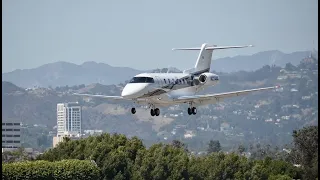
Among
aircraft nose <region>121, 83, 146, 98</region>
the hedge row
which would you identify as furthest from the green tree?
aircraft nose <region>121, 83, 146, 98</region>

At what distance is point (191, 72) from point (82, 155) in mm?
62669

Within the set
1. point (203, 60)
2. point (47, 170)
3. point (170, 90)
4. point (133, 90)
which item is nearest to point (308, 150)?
point (47, 170)

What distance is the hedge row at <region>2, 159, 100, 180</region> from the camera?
13650 centimetres

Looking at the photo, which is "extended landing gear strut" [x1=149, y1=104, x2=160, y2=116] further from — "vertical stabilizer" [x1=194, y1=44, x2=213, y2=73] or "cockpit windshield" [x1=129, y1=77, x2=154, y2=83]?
"vertical stabilizer" [x1=194, y1=44, x2=213, y2=73]

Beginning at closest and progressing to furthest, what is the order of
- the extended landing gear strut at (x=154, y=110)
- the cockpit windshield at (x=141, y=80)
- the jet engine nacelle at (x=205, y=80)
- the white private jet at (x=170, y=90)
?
the white private jet at (x=170, y=90) < the cockpit windshield at (x=141, y=80) < the extended landing gear strut at (x=154, y=110) < the jet engine nacelle at (x=205, y=80)

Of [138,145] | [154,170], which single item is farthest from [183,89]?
[138,145]

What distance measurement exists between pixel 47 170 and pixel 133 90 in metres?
52.5

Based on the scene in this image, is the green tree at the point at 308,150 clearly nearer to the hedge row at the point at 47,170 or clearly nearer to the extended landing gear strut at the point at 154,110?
the hedge row at the point at 47,170

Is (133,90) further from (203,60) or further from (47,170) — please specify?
(47,170)

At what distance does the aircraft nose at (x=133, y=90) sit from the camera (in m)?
87.8

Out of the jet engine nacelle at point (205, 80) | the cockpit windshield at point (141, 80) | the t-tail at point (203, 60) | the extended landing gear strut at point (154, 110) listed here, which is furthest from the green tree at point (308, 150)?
the cockpit windshield at point (141, 80)

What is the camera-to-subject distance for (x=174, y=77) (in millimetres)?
94375

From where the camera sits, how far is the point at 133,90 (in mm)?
88062

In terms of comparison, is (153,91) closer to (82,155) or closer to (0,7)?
(0,7)
